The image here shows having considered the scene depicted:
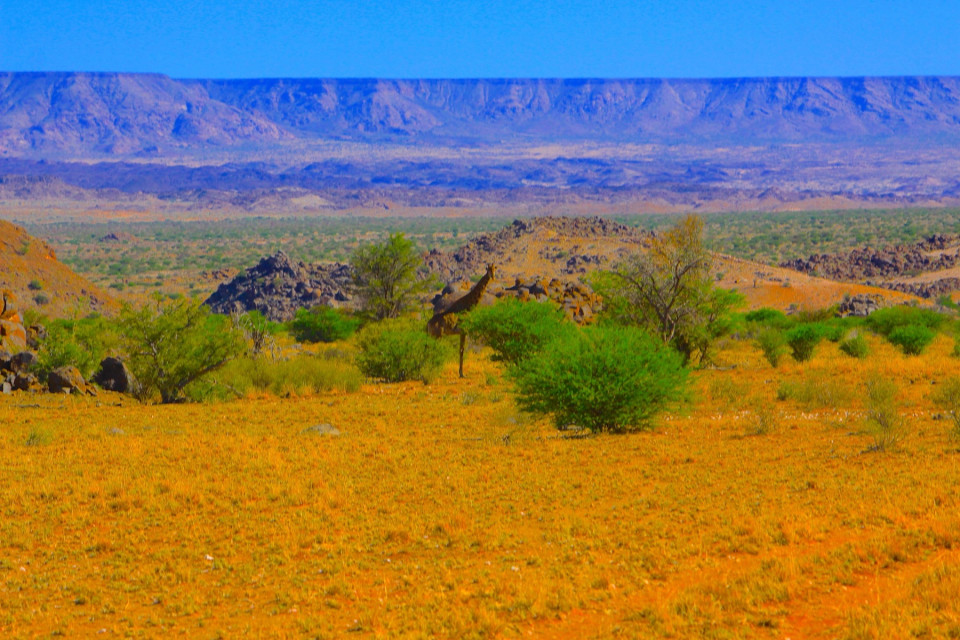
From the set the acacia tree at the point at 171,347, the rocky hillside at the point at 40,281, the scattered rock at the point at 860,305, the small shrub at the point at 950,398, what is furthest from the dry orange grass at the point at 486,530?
the rocky hillside at the point at 40,281

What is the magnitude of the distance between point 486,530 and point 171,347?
15890mm

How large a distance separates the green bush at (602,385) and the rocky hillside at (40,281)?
34.4 m

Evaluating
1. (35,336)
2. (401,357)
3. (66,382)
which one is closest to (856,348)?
(401,357)

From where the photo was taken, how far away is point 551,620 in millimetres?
9031

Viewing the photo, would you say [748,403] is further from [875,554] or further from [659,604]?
[659,604]

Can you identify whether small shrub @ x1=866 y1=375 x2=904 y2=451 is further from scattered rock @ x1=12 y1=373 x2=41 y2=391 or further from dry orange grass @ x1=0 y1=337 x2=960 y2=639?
scattered rock @ x1=12 y1=373 x2=41 y2=391

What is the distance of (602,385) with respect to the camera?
1842 cm

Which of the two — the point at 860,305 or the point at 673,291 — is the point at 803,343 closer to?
the point at 673,291

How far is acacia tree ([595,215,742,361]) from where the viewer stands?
27.6 m

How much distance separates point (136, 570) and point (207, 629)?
240 centimetres

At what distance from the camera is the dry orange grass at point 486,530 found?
909cm

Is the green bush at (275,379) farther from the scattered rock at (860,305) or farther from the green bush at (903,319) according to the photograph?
the scattered rock at (860,305)

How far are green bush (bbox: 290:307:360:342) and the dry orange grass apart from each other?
23359 mm

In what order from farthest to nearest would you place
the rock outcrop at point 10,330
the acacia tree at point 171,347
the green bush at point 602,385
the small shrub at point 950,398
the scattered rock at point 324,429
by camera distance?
the rock outcrop at point 10,330 < the acacia tree at point 171,347 < the scattered rock at point 324,429 < the green bush at point 602,385 < the small shrub at point 950,398
